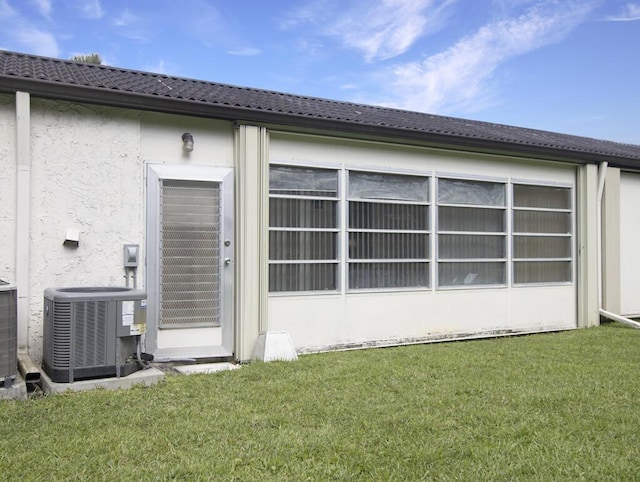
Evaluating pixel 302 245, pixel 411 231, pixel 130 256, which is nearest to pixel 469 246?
pixel 411 231

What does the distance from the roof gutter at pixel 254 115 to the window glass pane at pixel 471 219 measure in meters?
0.88

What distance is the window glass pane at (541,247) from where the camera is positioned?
8.27m

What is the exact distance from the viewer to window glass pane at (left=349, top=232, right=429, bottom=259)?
688cm

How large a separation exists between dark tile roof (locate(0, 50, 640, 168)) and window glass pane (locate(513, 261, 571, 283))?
5.50ft

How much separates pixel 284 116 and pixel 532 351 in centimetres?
408

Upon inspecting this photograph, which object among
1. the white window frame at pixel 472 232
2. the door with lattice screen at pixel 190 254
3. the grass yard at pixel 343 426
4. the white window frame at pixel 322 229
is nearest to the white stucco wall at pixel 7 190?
the door with lattice screen at pixel 190 254

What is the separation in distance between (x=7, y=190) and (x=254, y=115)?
2.57m

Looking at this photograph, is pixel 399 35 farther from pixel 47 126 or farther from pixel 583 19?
pixel 47 126

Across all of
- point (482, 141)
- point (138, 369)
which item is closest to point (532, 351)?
point (482, 141)

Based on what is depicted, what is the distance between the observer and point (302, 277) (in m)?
6.53

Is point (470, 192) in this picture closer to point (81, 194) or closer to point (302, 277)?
point (302, 277)

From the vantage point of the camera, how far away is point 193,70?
1436 cm

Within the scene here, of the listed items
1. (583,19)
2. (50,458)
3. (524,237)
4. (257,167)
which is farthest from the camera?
(583,19)

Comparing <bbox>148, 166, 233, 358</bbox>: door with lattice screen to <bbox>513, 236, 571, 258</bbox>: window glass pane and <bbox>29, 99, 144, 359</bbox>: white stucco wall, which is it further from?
<bbox>513, 236, 571, 258</bbox>: window glass pane
